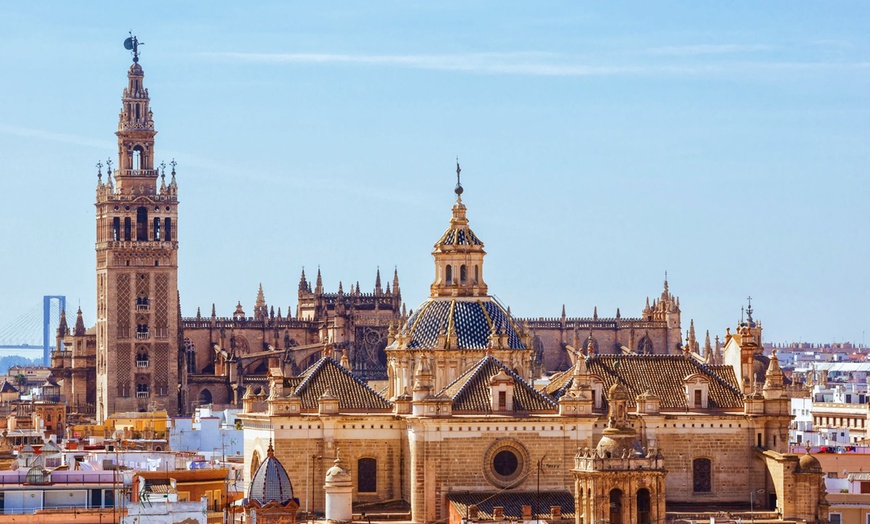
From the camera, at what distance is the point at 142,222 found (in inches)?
6225

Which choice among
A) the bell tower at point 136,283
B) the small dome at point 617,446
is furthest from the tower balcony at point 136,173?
the small dome at point 617,446

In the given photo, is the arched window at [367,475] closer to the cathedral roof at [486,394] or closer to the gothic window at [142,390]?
the cathedral roof at [486,394]

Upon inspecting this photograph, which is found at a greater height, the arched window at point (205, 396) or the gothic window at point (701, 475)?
the arched window at point (205, 396)

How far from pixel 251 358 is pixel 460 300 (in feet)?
268

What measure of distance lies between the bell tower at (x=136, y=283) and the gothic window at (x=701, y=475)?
8109cm

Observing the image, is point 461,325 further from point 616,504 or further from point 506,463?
point 616,504

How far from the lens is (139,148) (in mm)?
159875

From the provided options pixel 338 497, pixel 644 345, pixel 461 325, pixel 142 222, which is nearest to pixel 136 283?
pixel 142 222

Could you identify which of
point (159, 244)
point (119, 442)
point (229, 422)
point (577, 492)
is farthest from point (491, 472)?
point (159, 244)

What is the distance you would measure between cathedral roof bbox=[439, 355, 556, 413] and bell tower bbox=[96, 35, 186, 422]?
8142cm

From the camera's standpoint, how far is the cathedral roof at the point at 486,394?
242 feet

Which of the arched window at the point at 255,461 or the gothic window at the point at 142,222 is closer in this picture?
the arched window at the point at 255,461

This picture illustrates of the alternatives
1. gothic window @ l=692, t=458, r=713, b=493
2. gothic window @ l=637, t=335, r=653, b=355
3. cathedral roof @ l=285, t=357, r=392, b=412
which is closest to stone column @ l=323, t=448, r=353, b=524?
cathedral roof @ l=285, t=357, r=392, b=412

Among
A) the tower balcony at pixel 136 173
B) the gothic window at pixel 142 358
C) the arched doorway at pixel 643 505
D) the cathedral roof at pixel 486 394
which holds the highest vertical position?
the tower balcony at pixel 136 173
